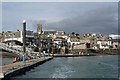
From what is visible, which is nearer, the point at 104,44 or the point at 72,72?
the point at 72,72

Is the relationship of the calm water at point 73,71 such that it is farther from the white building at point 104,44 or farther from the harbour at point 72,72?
the white building at point 104,44

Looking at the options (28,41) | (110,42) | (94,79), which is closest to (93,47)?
(110,42)

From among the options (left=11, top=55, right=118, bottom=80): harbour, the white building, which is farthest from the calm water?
the white building

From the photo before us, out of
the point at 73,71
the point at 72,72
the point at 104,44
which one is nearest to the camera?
the point at 72,72

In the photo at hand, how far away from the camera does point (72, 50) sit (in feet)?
421

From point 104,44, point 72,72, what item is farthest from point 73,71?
point 104,44

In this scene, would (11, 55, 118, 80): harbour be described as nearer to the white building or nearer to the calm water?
the calm water

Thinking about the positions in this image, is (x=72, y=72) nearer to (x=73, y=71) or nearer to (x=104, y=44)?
(x=73, y=71)

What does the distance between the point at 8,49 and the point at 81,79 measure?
43016 millimetres

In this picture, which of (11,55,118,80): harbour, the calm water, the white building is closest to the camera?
(11,55,118,80): harbour

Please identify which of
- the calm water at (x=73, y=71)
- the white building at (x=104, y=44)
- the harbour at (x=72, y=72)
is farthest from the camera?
the white building at (x=104, y=44)

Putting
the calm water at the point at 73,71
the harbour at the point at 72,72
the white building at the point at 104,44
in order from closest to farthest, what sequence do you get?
the harbour at the point at 72,72 → the calm water at the point at 73,71 → the white building at the point at 104,44

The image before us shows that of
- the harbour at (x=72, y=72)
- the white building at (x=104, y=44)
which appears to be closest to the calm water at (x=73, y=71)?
the harbour at (x=72, y=72)

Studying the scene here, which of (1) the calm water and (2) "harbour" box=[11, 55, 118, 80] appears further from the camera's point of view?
(1) the calm water
